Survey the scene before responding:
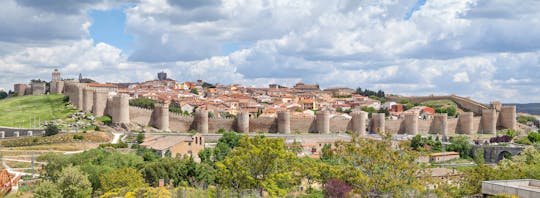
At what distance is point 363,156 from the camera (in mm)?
20453

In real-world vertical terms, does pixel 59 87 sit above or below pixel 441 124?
above

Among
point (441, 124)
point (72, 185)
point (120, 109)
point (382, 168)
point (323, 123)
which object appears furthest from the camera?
point (441, 124)

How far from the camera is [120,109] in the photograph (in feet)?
178

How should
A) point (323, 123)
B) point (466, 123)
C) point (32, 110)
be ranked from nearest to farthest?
point (323, 123), point (32, 110), point (466, 123)

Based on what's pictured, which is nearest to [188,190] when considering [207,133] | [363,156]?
[363,156]

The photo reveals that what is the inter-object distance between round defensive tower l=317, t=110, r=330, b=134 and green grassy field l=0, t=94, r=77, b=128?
23212 millimetres

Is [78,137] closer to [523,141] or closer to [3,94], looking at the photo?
[523,141]

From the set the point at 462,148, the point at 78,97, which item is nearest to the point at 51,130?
the point at 78,97

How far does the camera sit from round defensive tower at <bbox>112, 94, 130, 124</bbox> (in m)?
54.1

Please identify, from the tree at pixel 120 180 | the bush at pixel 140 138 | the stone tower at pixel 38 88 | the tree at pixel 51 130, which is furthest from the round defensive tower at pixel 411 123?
the stone tower at pixel 38 88

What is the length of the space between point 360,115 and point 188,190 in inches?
1467

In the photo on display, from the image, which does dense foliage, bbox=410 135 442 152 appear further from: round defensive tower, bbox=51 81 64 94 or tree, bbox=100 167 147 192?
round defensive tower, bbox=51 81 64 94

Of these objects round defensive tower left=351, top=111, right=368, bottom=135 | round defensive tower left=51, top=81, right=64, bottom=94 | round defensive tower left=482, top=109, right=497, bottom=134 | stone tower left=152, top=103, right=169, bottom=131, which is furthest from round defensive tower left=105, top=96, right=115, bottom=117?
round defensive tower left=482, top=109, right=497, bottom=134

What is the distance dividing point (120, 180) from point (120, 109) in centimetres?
2634
